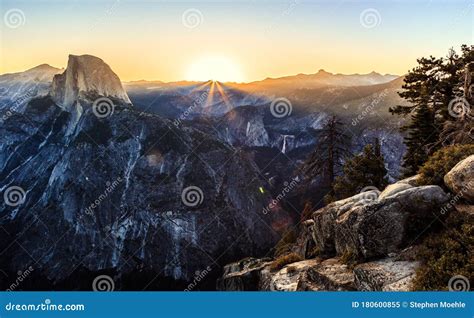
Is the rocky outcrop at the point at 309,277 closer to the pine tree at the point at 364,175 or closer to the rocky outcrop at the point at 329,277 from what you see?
the rocky outcrop at the point at 329,277

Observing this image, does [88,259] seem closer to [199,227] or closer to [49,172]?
[199,227]

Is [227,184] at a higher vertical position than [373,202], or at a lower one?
lower

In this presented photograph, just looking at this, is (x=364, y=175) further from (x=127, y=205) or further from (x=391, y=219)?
(x=127, y=205)

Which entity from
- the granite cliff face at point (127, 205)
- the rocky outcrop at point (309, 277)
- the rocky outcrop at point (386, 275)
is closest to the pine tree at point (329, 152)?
the rocky outcrop at point (309, 277)

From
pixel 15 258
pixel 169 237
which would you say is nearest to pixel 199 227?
pixel 169 237

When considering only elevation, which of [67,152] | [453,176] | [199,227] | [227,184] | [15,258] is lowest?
[15,258]

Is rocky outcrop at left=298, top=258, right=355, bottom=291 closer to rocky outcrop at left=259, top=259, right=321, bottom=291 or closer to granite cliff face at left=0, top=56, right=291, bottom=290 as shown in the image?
rocky outcrop at left=259, top=259, right=321, bottom=291
